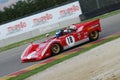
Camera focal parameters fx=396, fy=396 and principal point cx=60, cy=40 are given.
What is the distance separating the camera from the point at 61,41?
13.9 metres

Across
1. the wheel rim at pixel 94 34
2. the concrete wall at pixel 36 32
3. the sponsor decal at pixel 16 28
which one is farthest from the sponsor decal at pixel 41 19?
the wheel rim at pixel 94 34

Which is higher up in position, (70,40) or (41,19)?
(70,40)

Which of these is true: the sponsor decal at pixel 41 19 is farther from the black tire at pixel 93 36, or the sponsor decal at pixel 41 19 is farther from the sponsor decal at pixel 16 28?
the black tire at pixel 93 36

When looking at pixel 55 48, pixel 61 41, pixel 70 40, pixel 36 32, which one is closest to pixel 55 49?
pixel 55 48

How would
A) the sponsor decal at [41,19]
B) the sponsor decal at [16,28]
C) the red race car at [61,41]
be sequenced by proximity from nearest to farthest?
the red race car at [61,41] → the sponsor decal at [16,28] → the sponsor decal at [41,19]

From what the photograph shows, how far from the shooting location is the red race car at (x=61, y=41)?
13.5m

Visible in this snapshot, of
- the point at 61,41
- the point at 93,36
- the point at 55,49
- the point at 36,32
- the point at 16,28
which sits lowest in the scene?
the point at 36,32

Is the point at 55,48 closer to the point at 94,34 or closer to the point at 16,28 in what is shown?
the point at 94,34

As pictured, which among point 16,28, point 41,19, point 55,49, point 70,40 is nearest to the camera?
point 55,49

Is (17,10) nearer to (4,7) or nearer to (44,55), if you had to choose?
(4,7)

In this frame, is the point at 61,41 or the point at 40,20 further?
the point at 40,20

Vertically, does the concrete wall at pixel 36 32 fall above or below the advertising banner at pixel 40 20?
below

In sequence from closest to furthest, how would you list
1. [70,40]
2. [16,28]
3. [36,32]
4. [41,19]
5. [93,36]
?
[70,40] < [93,36] < [16,28] < [36,32] < [41,19]

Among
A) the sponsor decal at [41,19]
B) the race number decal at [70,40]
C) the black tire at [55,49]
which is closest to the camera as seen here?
the black tire at [55,49]
